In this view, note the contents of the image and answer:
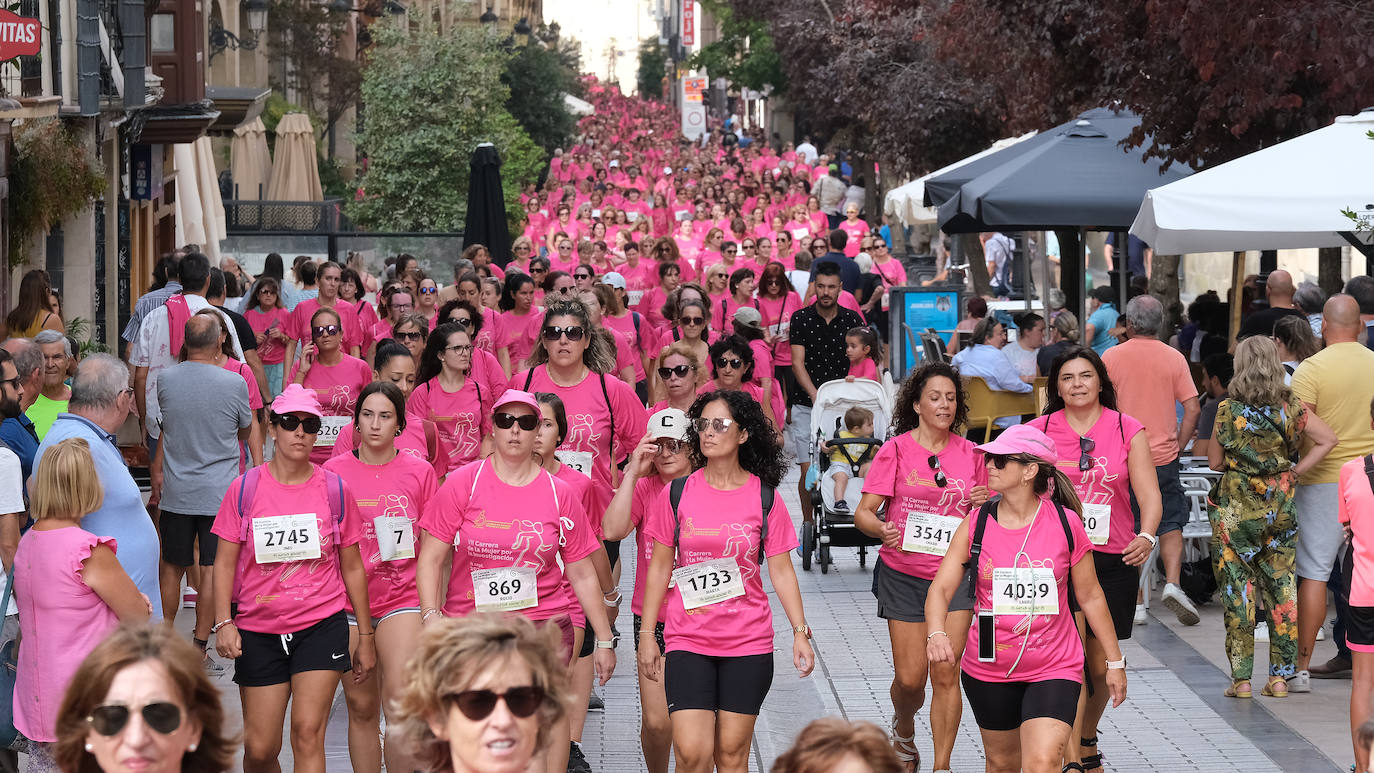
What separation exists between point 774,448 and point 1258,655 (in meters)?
4.35

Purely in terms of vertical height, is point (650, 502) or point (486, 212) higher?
point (486, 212)

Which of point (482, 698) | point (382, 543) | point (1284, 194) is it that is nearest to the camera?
point (482, 698)

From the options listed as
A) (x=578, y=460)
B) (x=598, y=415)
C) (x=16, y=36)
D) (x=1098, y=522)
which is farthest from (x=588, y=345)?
(x=16, y=36)

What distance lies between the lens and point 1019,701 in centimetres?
635

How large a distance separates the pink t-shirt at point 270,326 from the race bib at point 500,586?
772 centimetres

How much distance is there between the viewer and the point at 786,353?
14.5 metres

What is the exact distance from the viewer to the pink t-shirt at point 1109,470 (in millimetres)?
7584

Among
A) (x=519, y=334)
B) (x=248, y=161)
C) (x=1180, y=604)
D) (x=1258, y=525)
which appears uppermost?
(x=248, y=161)

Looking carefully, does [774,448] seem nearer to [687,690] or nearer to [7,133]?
[687,690]

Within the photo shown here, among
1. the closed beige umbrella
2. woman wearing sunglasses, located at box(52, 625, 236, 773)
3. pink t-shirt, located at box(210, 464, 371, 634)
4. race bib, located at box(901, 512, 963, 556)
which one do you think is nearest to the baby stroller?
race bib, located at box(901, 512, 963, 556)

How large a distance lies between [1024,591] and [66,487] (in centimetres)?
313

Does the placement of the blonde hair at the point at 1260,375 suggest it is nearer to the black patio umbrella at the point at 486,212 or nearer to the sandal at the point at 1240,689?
the sandal at the point at 1240,689

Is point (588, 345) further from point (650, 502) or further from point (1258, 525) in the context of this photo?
point (1258, 525)

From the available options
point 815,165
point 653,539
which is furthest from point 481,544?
point 815,165
